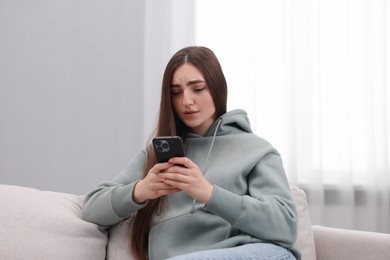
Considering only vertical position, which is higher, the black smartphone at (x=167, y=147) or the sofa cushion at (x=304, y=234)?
the black smartphone at (x=167, y=147)

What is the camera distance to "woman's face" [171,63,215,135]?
1652mm

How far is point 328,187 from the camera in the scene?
278cm

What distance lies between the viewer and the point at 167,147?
141cm

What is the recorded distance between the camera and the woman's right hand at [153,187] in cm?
146

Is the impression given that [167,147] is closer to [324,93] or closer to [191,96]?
[191,96]

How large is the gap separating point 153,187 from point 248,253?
1.04 ft

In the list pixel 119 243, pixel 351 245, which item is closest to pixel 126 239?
pixel 119 243

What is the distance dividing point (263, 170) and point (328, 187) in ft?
4.31

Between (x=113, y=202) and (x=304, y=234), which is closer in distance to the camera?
(x=113, y=202)

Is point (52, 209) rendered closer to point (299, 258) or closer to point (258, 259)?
point (258, 259)

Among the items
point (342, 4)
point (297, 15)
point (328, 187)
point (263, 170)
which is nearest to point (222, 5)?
point (297, 15)

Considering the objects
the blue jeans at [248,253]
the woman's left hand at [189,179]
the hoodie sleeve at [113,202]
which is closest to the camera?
the blue jeans at [248,253]

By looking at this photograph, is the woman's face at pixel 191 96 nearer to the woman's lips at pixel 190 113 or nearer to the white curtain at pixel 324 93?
the woman's lips at pixel 190 113

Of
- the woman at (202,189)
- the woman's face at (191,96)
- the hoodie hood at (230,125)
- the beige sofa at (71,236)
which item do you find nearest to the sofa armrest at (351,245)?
the beige sofa at (71,236)
